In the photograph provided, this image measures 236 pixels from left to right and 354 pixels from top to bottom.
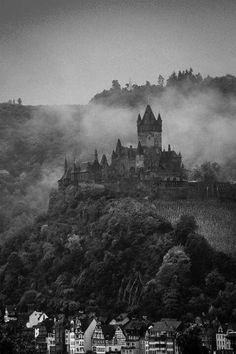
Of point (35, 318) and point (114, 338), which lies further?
point (35, 318)

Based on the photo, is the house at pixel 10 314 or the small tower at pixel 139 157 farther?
the small tower at pixel 139 157

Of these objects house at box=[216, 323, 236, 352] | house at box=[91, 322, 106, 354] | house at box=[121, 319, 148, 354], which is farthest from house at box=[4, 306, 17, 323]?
house at box=[216, 323, 236, 352]

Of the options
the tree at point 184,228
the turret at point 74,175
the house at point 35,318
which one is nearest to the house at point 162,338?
the house at point 35,318

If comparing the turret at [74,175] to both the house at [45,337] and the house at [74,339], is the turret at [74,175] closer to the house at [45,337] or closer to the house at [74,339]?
the house at [45,337]

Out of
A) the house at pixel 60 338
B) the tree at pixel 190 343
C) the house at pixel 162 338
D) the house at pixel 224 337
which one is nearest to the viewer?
the tree at pixel 190 343

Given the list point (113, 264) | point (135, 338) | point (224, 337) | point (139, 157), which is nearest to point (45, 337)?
point (135, 338)

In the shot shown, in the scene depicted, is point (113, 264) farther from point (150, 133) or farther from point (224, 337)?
point (224, 337)
